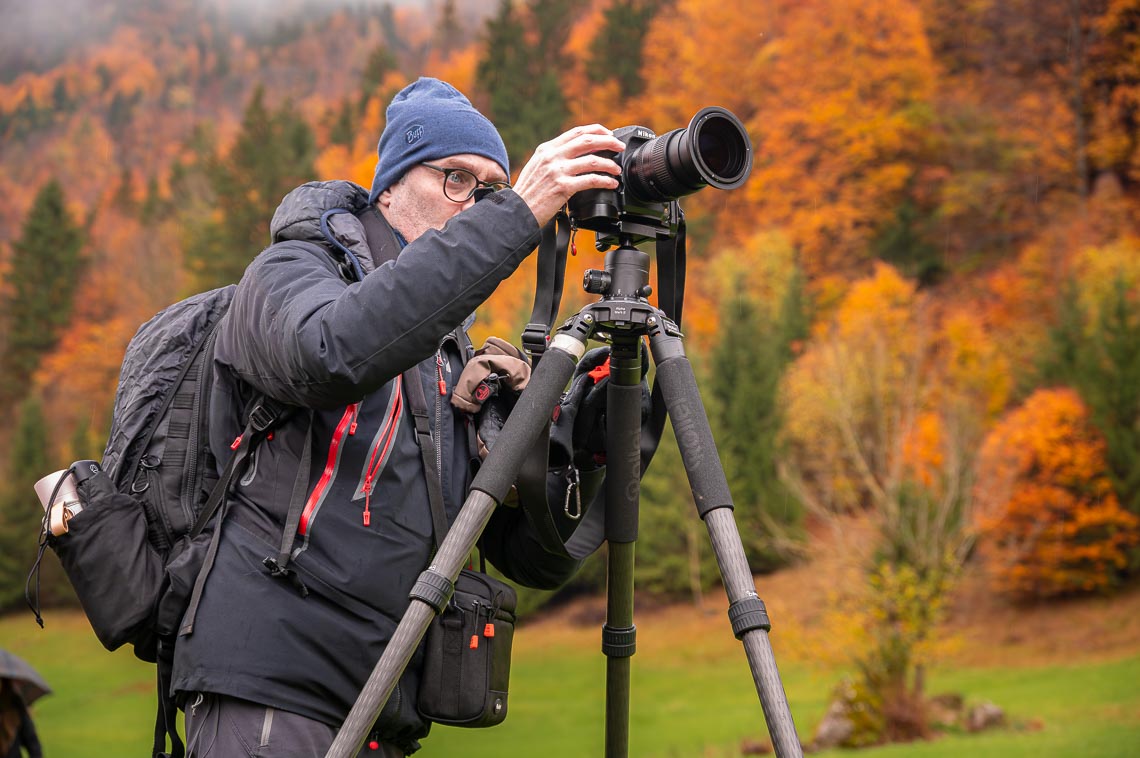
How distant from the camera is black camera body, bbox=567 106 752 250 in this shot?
195cm

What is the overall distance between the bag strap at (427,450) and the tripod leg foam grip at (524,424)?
217 millimetres

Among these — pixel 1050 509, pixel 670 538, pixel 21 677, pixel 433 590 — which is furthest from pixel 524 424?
→ pixel 670 538

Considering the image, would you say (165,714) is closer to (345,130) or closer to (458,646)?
(458,646)

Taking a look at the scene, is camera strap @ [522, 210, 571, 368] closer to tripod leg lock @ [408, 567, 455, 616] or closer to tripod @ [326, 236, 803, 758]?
tripod @ [326, 236, 803, 758]

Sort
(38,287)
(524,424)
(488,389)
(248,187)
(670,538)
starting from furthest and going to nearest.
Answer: (38,287) → (248,187) → (670,538) → (488,389) → (524,424)

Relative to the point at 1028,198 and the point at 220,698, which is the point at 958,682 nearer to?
the point at 1028,198

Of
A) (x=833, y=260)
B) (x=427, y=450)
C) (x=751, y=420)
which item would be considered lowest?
(x=427, y=450)

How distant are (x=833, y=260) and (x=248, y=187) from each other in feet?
68.4

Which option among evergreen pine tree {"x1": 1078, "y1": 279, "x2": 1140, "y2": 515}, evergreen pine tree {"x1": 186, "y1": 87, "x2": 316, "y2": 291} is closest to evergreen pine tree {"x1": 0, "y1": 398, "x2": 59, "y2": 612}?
Result: evergreen pine tree {"x1": 186, "y1": 87, "x2": 316, "y2": 291}

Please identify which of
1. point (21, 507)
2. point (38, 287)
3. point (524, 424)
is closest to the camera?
point (524, 424)

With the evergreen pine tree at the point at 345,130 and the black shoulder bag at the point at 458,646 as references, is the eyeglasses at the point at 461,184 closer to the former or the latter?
the black shoulder bag at the point at 458,646

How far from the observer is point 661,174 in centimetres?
198

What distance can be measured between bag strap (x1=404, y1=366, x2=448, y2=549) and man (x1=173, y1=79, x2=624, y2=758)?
1 centimetres

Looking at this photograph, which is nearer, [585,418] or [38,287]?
[585,418]
